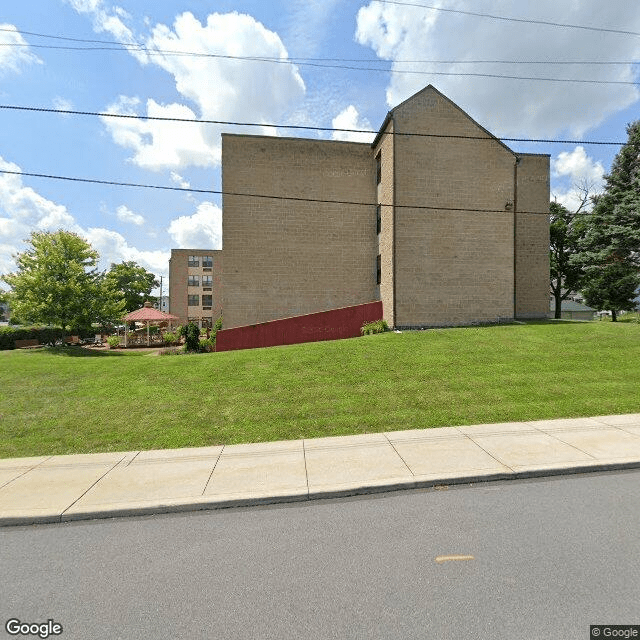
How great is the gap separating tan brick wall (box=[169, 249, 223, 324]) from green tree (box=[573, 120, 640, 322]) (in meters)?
46.8

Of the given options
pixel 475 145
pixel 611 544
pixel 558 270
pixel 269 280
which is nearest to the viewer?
pixel 611 544

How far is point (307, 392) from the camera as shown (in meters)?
8.72

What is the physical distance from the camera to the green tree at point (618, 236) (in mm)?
24463

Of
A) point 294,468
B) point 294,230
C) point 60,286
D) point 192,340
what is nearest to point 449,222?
point 294,230

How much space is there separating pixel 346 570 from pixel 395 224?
16.2m

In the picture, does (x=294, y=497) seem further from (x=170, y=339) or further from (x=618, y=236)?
(x=618, y=236)

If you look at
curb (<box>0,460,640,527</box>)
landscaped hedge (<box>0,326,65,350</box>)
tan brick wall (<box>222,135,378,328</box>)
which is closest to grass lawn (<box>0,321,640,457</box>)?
curb (<box>0,460,640,527</box>)

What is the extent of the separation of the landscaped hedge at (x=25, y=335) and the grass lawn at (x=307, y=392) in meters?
16.3

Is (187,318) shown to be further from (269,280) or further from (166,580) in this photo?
(166,580)

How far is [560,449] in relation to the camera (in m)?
5.60

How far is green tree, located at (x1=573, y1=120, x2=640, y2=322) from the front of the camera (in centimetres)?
2446

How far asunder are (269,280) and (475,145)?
12969mm

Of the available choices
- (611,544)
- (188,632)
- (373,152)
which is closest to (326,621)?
(188,632)

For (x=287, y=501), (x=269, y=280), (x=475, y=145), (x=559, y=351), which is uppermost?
(x=475, y=145)
